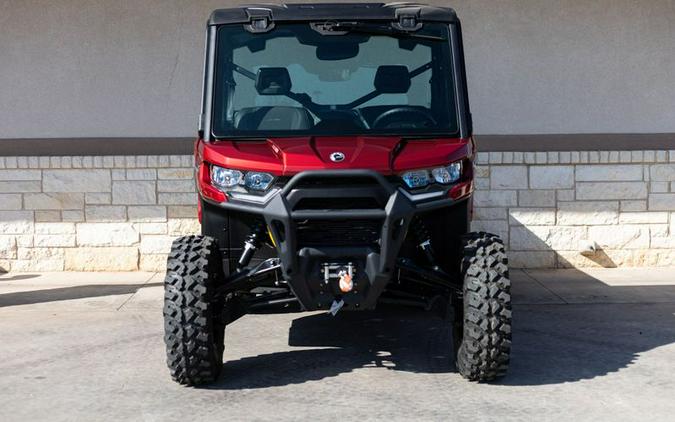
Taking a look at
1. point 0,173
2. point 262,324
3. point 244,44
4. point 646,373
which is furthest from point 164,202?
point 646,373

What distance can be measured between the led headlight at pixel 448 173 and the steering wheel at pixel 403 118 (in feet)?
1.31

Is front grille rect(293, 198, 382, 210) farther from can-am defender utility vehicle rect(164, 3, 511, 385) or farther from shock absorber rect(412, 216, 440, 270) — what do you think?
shock absorber rect(412, 216, 440, 270)

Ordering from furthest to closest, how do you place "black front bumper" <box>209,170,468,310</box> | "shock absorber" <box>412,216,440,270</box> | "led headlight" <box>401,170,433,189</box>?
"shock absorber" <box>412,216,440,270</box>, "led headlight" <box>401,170,433,189</box>, "black front bumper" <box>209,170,468,310</box>

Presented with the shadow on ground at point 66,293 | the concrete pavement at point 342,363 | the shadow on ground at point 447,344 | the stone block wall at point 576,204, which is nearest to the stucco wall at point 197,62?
the stone block wall at point 576,204

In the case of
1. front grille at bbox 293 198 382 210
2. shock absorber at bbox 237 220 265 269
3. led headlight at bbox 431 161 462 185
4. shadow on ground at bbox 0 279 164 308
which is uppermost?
led headlight at bbox 431 161 462 185

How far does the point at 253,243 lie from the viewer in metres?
5.67

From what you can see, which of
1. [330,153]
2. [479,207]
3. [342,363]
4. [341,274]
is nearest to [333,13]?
[330,153]

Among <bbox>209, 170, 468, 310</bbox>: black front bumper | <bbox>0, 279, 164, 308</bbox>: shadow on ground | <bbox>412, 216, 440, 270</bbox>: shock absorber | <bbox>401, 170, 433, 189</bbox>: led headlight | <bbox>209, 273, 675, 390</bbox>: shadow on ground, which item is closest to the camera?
<bbox>209, 170, 468, 310</bbox>: black front bumper

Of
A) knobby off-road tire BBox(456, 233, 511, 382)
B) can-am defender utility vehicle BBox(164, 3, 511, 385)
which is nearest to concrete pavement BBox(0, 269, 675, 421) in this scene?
knobby off-road tire BBox(456, 233, 511, 382)

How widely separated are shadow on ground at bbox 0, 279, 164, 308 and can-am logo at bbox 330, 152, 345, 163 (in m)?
3.71

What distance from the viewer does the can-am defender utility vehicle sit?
214 inches

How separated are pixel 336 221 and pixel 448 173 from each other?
73cm

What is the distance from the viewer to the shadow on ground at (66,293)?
27.4 feet

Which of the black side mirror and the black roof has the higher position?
the black roof
